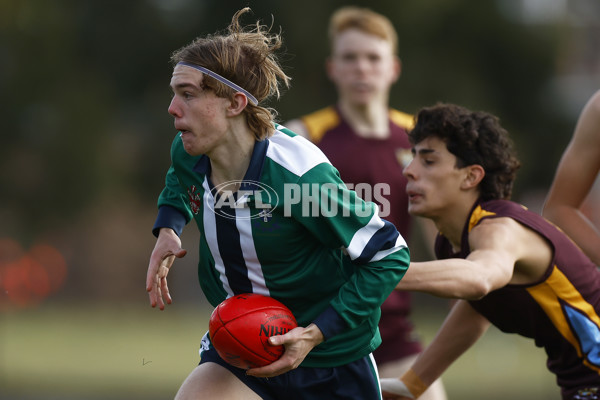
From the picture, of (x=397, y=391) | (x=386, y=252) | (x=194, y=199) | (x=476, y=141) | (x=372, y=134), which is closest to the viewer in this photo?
(x=386, y=252)

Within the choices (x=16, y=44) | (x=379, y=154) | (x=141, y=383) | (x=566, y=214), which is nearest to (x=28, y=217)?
(x=16, y=44)

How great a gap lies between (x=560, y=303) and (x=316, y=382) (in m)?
1.33

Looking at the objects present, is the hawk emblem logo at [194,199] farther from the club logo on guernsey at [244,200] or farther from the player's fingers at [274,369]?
the player's fingers at [274,369]

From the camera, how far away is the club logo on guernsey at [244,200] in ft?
13.6

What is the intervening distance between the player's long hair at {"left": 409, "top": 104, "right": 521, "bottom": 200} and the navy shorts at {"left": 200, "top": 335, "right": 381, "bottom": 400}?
1244mm

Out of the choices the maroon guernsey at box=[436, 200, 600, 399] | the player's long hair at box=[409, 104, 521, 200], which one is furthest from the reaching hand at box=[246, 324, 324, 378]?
the player's long hair at box=[409, 104, 521, 200]

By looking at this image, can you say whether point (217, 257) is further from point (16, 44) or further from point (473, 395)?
point (16, 44)

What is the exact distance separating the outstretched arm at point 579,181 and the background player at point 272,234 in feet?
5.05

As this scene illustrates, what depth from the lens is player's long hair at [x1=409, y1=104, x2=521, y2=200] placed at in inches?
199

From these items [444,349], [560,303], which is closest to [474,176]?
[560,303]

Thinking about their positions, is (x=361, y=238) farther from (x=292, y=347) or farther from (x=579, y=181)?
(x=579, y=181)

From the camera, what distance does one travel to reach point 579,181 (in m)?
5.32

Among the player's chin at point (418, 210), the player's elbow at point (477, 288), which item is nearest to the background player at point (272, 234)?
Result: the player's elbow at point (477, 288)

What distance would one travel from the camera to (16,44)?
22.6m
